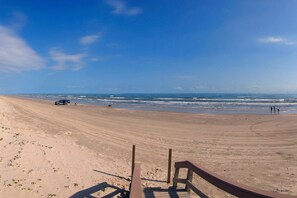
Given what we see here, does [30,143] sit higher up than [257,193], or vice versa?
[257,193]

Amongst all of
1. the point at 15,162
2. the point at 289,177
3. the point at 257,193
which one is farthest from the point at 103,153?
the point at 257,193

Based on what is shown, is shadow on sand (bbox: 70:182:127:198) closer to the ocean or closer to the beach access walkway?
the beach access walkway

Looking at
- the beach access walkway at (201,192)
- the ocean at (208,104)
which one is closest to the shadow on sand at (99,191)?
the beach access walkway at (201,192)

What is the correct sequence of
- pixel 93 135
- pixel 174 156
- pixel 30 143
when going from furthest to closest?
pixel 93 135
pixel 174 156
pixel 30 143

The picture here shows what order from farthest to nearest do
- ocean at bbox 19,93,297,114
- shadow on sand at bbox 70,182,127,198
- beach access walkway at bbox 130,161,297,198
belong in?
ocean at bbox 19,93,297,114 → shadow on sand at bbox 70,182,127,198 → beach access walkway at bbox 130,161,297,198

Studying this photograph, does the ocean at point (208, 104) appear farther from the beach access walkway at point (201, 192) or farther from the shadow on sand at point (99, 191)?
the beach access walkway at point (201, 192)

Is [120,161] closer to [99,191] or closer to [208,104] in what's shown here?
[99,191]

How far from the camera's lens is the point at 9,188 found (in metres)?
6.33

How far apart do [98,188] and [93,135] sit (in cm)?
816

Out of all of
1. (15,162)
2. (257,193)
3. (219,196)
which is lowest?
(219,196)

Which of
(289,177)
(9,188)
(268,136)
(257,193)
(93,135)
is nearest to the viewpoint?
(257,193)

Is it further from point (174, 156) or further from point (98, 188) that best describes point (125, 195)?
point (174, 156)

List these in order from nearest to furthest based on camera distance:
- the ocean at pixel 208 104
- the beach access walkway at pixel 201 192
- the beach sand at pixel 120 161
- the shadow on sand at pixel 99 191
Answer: the beach access walkway at pixel 201 192
the shadow on sand at pixel 99 191
the beach sand at pixel 120 161
the ocean at pixel 208 104

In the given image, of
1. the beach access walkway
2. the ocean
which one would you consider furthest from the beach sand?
the ocean
